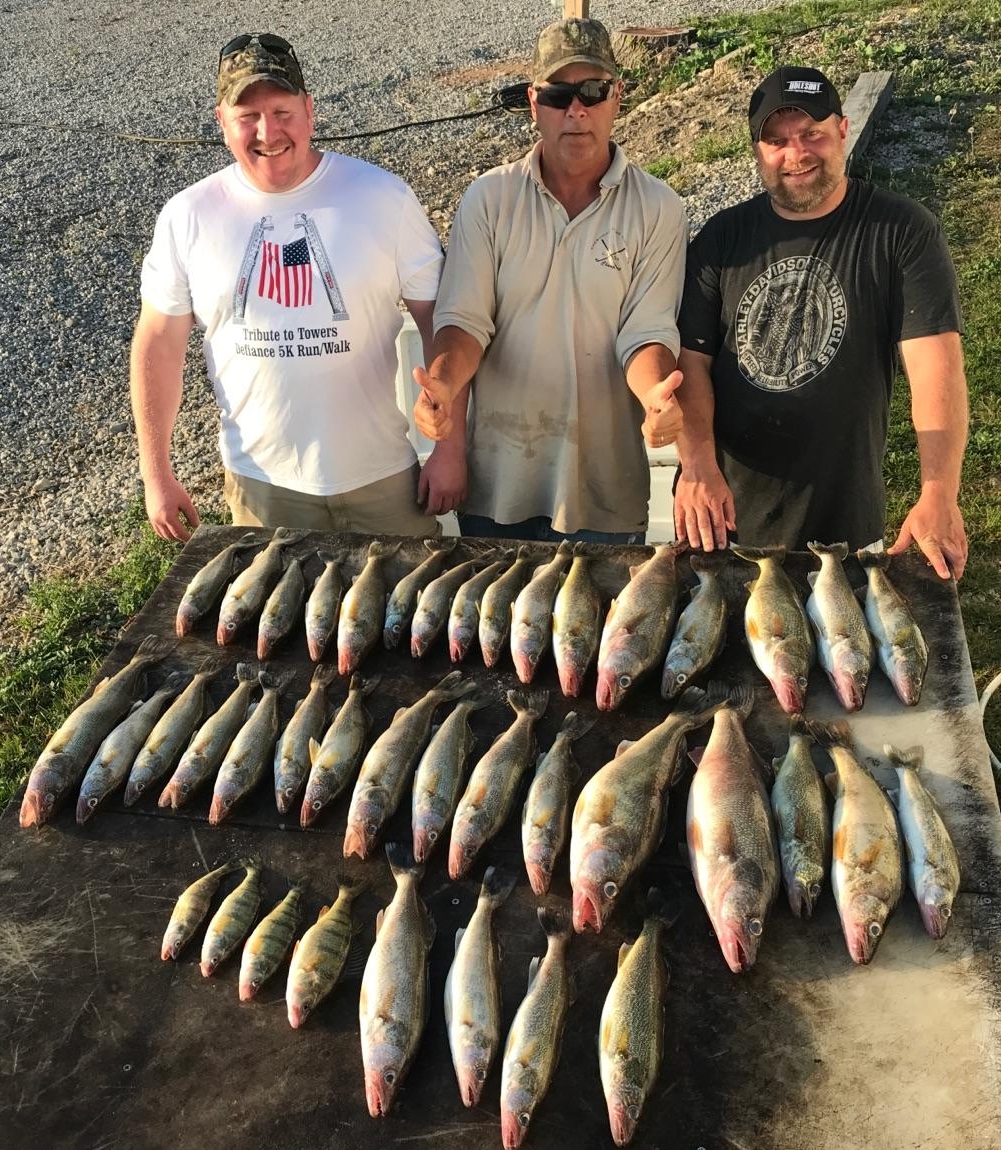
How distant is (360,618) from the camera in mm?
3406

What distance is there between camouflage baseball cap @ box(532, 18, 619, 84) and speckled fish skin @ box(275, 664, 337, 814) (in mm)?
2480

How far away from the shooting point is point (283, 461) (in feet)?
13.7

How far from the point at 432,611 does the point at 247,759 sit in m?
0.82

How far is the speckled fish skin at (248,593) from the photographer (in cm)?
348

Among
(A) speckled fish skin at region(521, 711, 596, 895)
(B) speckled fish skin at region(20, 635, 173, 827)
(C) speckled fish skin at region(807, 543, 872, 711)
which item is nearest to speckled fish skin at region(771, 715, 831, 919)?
(C) speckled fish skin at region(807, 543, 872, 711)

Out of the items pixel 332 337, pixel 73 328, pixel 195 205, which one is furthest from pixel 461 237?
pixel 73 328

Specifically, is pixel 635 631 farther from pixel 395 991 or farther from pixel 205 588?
pixel 205 588

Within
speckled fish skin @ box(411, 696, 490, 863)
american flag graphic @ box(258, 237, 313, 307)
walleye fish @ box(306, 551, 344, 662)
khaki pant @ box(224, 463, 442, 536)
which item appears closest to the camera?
speckled fish skin @ box(411, 696, 490, 863)

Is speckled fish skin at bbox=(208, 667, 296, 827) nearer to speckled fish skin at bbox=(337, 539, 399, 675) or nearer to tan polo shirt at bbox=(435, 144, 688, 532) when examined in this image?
speckled fish skin at bbox=(337, 539, 399, 675)

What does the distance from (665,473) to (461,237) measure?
6.72ft

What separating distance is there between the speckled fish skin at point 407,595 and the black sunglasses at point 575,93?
68.7 inches

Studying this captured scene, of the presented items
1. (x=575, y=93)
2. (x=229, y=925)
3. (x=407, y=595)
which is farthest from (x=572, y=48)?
(x=229, y=925)

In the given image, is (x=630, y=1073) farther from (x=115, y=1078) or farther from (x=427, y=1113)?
(x=115, y=1078)

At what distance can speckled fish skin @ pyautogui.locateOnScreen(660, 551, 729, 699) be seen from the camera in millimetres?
3098
